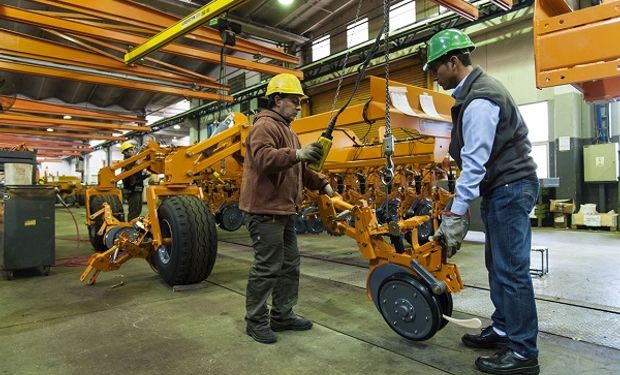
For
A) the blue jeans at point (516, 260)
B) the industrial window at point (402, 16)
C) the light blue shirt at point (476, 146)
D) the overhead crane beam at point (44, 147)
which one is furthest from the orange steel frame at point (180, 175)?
the overhead crane beam at point (44, 147)

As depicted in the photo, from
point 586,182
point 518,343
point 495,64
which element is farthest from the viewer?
point 495,64

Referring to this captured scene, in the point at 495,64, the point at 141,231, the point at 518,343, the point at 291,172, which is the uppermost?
the point at 495,64

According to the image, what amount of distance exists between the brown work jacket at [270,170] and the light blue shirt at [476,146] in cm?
99

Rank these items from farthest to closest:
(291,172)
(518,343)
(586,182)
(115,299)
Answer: (586,182)
(115,299)
(291,172)
(518,343)

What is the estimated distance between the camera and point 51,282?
4340 millimetres

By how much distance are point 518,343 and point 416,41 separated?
9.79m

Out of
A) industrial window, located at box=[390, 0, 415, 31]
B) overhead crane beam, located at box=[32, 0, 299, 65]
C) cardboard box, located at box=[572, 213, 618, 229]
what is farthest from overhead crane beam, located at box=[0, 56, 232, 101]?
cardboard box, located at box=[572, 213, 618, 229]

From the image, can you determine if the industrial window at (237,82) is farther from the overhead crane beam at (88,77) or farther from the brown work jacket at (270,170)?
the brown work jacket at (270,170)

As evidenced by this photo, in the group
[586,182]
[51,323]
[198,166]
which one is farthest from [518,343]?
[586,182]

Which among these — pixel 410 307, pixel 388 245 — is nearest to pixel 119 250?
pixel 388 245

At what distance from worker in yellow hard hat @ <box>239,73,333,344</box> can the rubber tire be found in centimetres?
129

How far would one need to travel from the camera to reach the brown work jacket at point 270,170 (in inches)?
99.0

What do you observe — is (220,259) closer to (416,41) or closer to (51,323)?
(51,323)

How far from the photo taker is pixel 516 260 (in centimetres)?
214
